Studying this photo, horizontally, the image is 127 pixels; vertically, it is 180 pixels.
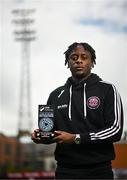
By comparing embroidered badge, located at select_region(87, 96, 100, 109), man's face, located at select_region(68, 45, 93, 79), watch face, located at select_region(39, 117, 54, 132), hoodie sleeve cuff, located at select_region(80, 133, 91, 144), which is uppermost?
man's face, located at select_region(68, 45, 93, 79)

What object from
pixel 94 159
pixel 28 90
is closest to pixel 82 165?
pixel 94 159

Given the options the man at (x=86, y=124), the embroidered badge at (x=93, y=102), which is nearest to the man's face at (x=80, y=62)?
the man at (x=86, y=124)

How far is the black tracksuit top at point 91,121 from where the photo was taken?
235 centimetres

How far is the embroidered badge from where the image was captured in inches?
93.9

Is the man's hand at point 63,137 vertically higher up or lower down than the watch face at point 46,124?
lower down

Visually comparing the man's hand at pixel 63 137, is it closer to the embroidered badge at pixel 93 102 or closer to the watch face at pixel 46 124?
the watch face at pixel 46 124

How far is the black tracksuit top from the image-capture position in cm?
235

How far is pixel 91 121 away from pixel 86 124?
1.0 inches

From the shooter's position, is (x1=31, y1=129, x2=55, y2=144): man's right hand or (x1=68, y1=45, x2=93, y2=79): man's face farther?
(x1=68, y1=45, x2=93, y2=79): man's face

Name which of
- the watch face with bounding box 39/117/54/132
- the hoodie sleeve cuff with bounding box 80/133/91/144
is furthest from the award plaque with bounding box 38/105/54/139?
the hoodie sleeve cuff with bounding box 80/133/91/144

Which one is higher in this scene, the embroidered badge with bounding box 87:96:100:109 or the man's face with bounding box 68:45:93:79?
the man's face with bounding box 68:45:93:79

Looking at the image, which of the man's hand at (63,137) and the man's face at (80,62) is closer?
the man's hand at (63,137)

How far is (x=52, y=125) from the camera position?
234 centimetres

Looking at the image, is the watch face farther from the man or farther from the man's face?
the man's face
